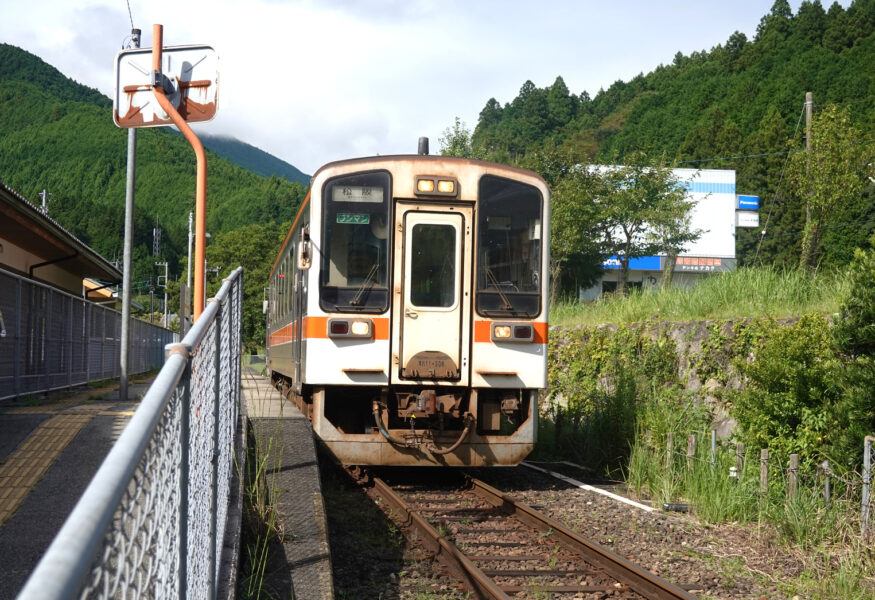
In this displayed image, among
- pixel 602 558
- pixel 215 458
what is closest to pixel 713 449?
pixel 602 558

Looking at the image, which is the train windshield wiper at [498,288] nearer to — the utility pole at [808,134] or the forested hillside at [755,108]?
the utility pole at [808,134]

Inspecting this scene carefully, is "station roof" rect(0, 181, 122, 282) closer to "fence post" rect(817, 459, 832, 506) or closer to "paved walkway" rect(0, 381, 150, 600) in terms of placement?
"paved walkway" rect(0, 381, 150, 600)

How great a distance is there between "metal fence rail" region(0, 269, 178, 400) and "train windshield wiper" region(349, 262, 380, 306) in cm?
427

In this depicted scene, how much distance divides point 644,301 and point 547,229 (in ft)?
19.3

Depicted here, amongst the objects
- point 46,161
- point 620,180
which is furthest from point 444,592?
point 46,161

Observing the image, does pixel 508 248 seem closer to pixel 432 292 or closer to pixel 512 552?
pixel 432 292

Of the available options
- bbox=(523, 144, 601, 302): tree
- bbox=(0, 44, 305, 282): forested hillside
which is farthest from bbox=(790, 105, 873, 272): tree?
bbox=(0, 44, 305, 282): forested hillside

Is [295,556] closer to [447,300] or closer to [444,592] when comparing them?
[444,592]

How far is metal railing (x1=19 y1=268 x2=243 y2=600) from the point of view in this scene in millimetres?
987

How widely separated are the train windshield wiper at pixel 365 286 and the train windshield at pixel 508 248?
1.05m

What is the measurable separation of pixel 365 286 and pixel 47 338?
6.04m

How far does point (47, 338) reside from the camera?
1249cm

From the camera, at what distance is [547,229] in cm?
921

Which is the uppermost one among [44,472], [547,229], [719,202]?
[719,202]
